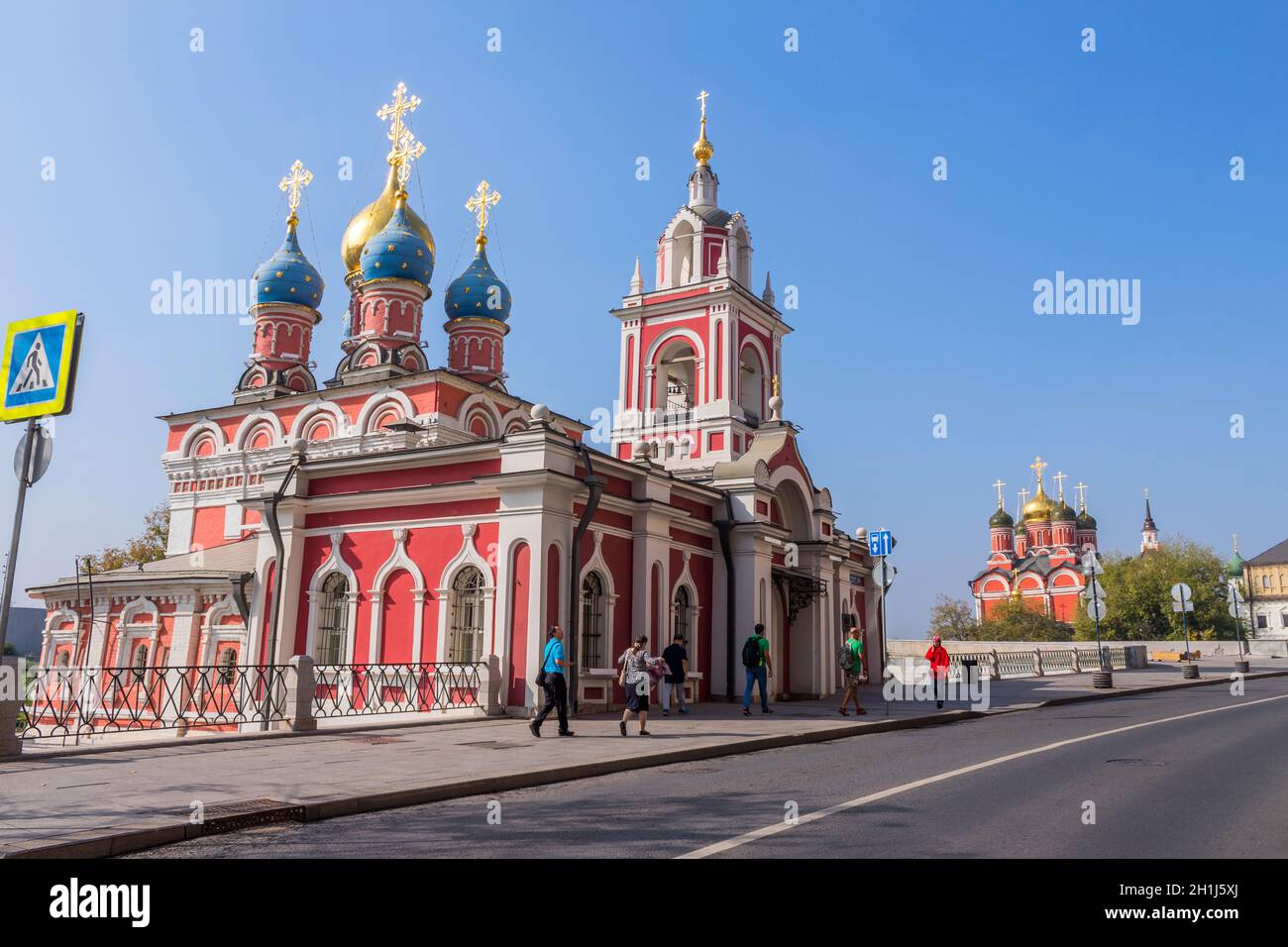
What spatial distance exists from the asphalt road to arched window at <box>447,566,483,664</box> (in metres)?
7.69

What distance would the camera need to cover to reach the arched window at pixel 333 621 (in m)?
20.5

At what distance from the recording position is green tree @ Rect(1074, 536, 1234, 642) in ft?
222

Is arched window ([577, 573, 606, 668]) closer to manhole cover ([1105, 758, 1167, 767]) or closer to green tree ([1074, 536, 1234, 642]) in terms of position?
manhole cover ([1105, 758, 1167, 767])

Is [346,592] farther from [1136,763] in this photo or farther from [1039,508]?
[1039,508]

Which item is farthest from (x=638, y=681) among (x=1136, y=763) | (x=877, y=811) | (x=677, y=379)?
(x=677, y=379)

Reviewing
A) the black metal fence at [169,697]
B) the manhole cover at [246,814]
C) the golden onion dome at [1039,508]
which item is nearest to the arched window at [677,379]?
the black metal fence at [169,697]

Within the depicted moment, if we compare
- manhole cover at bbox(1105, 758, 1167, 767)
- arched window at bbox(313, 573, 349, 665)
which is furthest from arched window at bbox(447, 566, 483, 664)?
manhole cover at bbox(1105, 758, 1167, 767)

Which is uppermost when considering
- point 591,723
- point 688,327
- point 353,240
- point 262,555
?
point 353,240

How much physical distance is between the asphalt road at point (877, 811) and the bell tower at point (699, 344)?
16.2 meters
